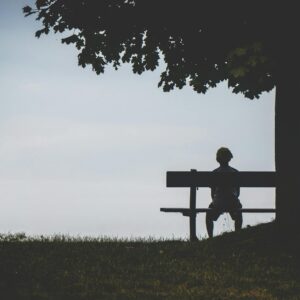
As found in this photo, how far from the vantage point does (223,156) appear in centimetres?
1256

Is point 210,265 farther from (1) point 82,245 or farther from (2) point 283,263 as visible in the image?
(1) point 82,245

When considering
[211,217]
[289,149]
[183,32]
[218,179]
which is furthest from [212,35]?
[211,217]

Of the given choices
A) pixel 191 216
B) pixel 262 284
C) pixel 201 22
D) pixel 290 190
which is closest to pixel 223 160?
pixel 191 216

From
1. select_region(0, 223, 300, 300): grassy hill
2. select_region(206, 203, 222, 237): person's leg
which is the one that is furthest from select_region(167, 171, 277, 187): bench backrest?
select_region(0, 223, 300, 300): grassy hill

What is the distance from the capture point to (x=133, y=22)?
10562 mm

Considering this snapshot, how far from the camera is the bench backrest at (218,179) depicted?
12.4m

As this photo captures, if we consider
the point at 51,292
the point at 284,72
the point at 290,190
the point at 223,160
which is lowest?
the point at 51,292

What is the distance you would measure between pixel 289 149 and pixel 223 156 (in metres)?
2.26

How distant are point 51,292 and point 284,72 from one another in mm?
5750

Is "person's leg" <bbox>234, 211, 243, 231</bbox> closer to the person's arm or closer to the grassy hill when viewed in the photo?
the person's arm

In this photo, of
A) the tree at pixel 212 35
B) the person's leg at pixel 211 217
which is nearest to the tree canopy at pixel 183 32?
the tree at pixel 212 35

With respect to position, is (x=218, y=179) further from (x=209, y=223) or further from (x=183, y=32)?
(x=183, y=32)

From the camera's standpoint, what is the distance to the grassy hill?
7594 millimetres

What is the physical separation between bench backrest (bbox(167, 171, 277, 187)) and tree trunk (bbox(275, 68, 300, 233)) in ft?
6.12
